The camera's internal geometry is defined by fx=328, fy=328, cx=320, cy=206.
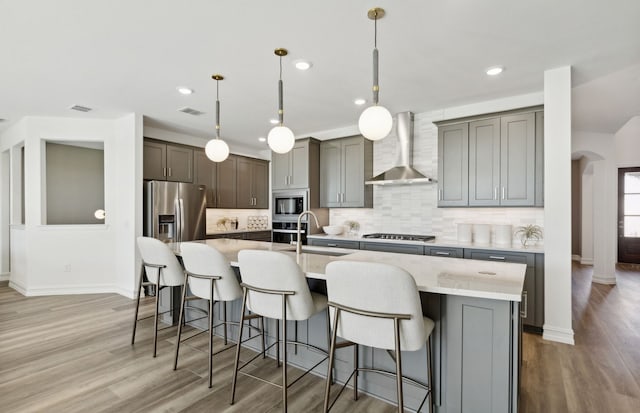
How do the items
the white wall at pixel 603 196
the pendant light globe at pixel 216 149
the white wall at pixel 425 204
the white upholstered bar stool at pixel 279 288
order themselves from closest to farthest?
the white upholstered bar stool at pixel 279 288
the pendant light globe at pixel 216 149
the white wall at pixel 425 204
the white wall at pixel 603 196

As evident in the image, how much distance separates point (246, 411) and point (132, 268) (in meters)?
3.35

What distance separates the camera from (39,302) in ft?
14.1

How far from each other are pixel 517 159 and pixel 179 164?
4815mm

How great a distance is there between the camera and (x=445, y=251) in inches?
148

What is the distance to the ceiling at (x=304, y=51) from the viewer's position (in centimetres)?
218

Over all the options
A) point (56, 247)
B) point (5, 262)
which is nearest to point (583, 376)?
point (56, 247)

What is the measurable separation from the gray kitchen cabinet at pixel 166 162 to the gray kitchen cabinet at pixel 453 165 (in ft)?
13.0

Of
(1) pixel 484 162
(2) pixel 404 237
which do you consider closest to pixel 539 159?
(1) pixel 484 162

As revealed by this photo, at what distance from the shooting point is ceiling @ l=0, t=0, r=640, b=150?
2.18 meters

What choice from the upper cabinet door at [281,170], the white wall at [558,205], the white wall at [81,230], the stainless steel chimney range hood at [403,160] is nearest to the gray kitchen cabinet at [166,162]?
the white wall at [81,230]

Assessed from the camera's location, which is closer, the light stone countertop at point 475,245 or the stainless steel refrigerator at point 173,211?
the light stone countertop at point 475,245

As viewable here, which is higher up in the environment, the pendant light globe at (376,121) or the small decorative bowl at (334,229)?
the pendant light globe at (376,121)

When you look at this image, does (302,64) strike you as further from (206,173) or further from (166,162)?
(206,173)

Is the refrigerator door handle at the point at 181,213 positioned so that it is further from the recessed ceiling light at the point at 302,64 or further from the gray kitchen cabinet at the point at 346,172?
the recessed ceiling light at the point at 302,64
